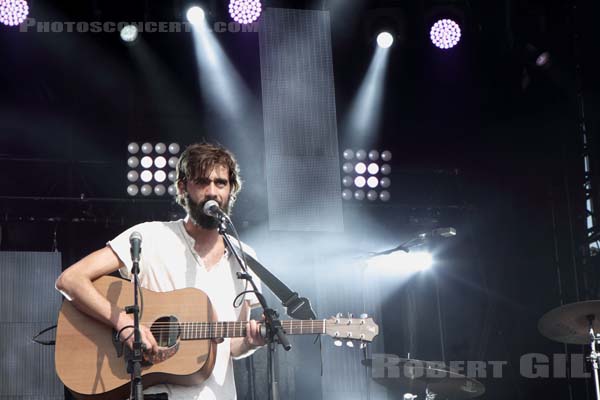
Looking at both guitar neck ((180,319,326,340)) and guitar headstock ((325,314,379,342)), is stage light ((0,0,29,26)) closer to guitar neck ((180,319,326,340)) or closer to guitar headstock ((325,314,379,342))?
guitar neck ((180,319,326,340))

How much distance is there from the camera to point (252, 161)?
32.1 feet

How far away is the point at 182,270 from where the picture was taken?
4516mm

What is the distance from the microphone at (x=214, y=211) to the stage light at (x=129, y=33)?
5.44 metres

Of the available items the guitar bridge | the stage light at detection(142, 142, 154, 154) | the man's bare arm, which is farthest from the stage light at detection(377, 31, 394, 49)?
the guitar bridge

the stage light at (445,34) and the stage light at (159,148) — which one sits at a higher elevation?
the stage light at (445,34)

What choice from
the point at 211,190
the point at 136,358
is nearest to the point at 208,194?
the point at 211,190

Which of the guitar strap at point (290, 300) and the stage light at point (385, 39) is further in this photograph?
the stage light at point (385, 39)

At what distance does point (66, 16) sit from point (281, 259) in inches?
146

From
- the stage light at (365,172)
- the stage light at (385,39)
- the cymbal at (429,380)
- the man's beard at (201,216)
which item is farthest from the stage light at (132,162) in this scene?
the man's beard at (201,216)

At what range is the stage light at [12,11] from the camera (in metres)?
8.68

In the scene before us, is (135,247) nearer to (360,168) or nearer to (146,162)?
(146,162)

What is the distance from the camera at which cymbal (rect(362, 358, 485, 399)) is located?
6680 mm

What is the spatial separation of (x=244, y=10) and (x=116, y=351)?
214 inches

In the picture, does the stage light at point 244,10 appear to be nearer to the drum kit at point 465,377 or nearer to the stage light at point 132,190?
the stage light at point 132,190
